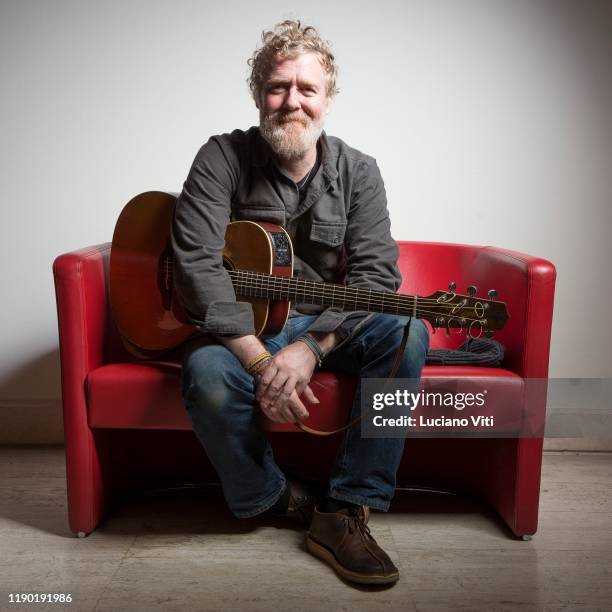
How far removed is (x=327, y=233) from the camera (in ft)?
6.58

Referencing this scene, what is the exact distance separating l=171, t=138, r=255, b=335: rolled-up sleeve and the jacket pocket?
244mm

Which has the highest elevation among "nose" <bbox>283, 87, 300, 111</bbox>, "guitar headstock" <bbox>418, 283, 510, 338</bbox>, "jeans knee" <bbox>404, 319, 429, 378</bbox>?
"nose" <bbox>283, 87, 300, 111</bbox>

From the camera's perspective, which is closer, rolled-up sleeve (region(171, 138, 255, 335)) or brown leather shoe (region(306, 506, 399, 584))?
brown leather shoe (region(306, 506, 399, 584))

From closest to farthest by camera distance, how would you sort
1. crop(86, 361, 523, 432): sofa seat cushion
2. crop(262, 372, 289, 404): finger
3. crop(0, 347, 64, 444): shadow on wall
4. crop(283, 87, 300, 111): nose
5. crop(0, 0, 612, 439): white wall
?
crop(262, 372, 289, 404): finger
crop(86, 361, 523, 432): sofa seat cushion
crop(283, 87, 300, 111): nose
crop(0, 0, 612, 439): white wall
crop(0, 347, 64, 444): shadow on wall

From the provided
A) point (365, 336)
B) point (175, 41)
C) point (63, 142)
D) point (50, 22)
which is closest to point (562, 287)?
point (365, 336)

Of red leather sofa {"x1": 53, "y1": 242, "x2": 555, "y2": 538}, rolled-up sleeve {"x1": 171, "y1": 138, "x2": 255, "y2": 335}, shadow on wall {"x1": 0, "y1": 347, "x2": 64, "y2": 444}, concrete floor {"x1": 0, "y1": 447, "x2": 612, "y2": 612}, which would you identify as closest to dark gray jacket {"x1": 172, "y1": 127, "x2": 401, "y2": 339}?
rolled-up sleeve {"x1": 171, "y1": 138, "x2": 255, "y2": 335}

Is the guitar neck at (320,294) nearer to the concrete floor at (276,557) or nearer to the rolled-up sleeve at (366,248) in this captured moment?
the rolled-up sleeve at (366,248)

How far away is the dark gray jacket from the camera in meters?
1.80

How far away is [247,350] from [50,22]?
149cm

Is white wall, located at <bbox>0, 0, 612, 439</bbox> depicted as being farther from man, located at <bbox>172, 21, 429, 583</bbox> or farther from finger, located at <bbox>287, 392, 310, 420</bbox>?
finger, located at <bbox>287, 392, 310, 420</bbox>

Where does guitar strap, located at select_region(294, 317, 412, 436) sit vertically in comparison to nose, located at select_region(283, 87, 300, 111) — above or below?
below

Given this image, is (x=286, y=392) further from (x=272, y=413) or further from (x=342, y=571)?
(x=342, y=571)

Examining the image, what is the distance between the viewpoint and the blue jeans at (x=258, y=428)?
5.67 ft

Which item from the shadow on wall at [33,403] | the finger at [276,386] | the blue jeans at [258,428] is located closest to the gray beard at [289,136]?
the blue jeans at [258,428]
